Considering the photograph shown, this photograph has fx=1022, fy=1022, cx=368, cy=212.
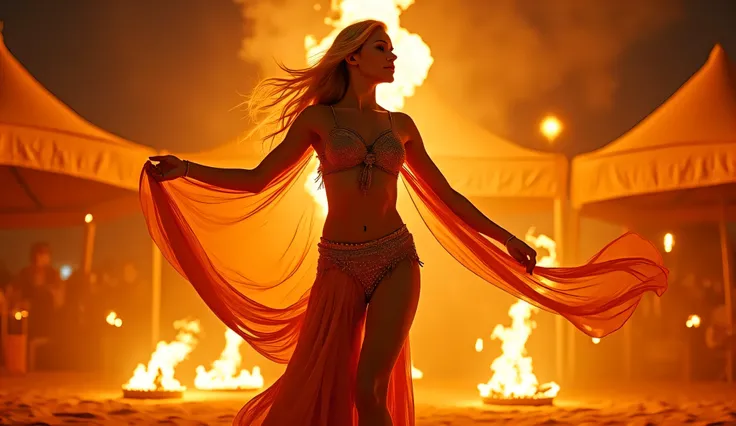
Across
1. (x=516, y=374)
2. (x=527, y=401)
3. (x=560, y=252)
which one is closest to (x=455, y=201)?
(x=527, y=401)

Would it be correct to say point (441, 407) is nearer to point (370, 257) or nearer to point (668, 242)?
point (370, 257)

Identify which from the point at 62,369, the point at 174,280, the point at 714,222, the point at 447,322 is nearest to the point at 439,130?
the point at 447,322

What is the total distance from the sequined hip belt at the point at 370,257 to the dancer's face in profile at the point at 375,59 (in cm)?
57

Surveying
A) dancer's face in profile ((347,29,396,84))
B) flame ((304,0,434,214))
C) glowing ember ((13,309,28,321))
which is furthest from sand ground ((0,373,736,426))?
dancer's face in profile ((347,29,396,84))

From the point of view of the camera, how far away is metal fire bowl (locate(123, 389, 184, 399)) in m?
7.25

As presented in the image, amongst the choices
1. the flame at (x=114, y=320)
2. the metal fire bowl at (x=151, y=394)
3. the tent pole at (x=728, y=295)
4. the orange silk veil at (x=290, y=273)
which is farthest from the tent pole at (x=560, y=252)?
the orange silk veil at (x=290, y=273)

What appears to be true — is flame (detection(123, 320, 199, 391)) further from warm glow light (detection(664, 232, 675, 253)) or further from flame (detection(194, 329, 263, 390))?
warm glow light (detection(664, 232, 675, 253))

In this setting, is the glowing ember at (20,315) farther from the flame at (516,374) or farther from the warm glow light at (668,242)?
the warm glow light at (668,242)

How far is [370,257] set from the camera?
3.50m

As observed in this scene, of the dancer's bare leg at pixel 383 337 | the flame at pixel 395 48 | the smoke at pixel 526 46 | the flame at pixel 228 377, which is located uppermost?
the smoke at pixel 526 46

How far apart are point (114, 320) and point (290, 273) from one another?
6245 mm

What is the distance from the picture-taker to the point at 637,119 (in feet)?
36.6

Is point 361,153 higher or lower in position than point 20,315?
higher

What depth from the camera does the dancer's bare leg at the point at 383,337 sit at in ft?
11.0
